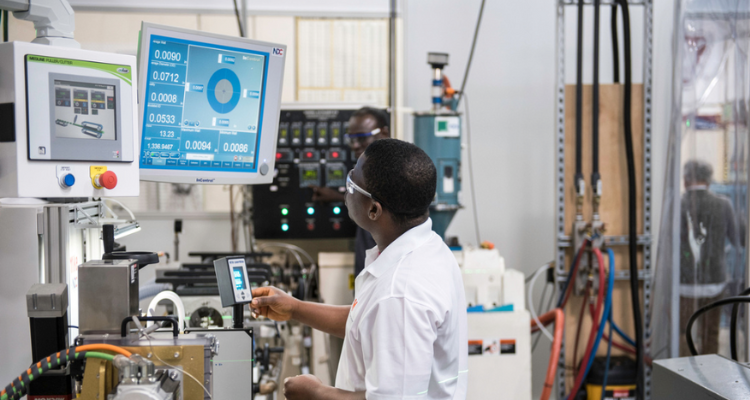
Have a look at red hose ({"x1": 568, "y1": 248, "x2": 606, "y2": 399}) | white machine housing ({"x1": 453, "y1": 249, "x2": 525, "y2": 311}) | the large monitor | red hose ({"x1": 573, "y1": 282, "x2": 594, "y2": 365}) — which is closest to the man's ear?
the large monitor

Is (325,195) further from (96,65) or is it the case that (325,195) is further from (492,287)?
(96,65)

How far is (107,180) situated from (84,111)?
175 mm

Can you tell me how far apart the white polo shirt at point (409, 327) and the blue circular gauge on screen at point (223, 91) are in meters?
0.75

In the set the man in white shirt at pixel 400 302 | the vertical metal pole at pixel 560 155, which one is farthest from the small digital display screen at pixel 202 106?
the vertical metal pole at pixel 560 155

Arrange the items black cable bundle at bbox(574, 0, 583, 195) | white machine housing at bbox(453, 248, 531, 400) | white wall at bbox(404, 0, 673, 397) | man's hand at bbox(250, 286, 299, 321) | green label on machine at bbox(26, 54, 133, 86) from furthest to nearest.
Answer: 1. white wall at bbox(404, 0, 673, 397)
2. black cable bundle at bbox(574, 0, 583, 195)
3. white machine housing at bbox(453, 248, 531, 400)
4. man's hand at bbox(250, 286, 299, 321)
5. green label on machine at bbox(26, 54, 133, 86)

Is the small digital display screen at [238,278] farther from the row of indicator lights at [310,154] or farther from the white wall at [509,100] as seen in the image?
the white wall at [509,100]

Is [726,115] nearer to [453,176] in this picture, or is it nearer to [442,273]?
[453,176]

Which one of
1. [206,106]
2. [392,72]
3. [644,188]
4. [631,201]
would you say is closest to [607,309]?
[631,201]

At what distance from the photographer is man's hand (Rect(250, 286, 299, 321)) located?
1.43 metres

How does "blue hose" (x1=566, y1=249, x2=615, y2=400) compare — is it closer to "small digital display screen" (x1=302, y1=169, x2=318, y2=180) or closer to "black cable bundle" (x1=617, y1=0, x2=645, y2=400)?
"black cable bundle" (x1=617, y1=0, x2=645, y2=400)

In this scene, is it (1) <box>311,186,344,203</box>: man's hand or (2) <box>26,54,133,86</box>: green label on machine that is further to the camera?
(1) <box>311,186,344,203</box>: man's hand

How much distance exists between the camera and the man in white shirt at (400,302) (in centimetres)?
99

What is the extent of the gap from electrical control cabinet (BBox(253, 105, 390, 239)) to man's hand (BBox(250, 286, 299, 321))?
4.33ft

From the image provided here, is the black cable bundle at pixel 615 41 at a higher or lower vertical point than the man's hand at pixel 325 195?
higher
